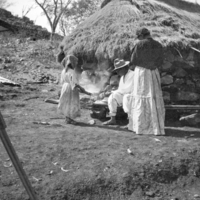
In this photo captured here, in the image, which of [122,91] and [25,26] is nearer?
[122,91]

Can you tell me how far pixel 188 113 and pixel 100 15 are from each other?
3249 millimetres

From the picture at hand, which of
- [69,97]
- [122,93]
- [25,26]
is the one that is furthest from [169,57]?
[25,26]

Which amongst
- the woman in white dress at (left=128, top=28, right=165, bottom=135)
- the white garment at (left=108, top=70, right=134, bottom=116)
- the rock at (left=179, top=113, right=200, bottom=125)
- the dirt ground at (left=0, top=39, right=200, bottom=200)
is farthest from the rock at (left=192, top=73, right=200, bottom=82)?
the white garment at (left=108, top=70, right=134, bottom=116)

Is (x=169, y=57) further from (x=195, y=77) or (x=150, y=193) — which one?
(x=150, y=193)

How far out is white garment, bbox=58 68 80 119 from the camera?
17.8ft

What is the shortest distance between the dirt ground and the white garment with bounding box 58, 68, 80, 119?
0.27m

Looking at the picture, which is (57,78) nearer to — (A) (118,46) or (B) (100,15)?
(B) (100,15)

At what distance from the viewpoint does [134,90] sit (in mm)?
4969

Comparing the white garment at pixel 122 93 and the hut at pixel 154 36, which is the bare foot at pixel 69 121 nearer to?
the white garment at pixel 122 93

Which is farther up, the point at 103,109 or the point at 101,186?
the point at 103,109

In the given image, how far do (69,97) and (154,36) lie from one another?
2.10 m

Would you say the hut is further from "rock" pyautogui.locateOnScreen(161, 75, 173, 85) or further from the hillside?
the hillside

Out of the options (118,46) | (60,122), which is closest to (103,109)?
(60,122)

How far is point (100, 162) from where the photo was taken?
12.2ft
